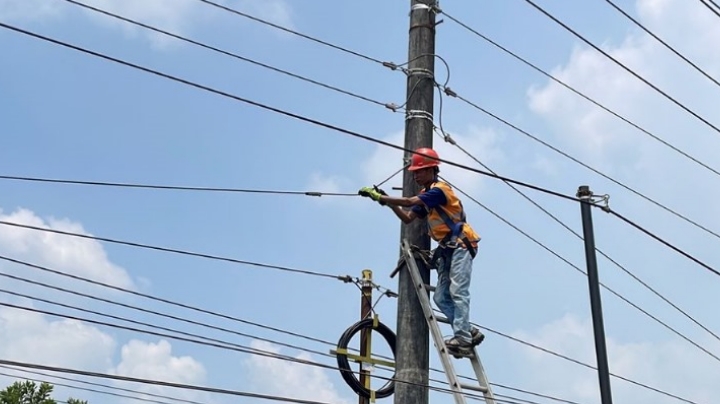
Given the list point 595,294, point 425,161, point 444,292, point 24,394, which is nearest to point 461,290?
point 444,292

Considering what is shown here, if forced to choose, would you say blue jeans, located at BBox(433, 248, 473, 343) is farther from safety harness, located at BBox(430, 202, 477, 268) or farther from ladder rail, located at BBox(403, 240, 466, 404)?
ladder rail, located at BBox(403, 240, 466, 404)

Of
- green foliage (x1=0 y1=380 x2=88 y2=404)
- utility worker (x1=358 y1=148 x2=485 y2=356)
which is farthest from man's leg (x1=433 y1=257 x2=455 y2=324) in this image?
green foliage (x1=0 y1=380 x2=88 y2=404)

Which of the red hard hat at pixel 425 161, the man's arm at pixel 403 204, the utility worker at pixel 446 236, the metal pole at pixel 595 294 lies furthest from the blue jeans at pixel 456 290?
the metal pole at pixel 595 294

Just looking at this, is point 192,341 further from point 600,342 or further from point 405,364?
point 600,342

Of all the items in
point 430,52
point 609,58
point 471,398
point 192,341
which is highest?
point 609,58

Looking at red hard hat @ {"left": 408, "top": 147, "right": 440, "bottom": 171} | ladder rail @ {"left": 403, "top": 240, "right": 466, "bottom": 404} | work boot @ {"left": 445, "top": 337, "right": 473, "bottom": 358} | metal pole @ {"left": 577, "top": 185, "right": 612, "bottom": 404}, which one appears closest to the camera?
ladder rail @ {"left": 403, "top": 240, "right": 466, "bottom": 404}

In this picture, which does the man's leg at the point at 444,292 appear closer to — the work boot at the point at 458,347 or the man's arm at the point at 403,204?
the work boot at the point at 458,347

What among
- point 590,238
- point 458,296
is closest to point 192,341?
point 458,296

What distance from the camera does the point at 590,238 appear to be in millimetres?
8836

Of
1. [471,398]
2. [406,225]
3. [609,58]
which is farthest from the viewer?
[609,58]

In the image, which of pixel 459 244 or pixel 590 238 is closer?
pixel 459 244

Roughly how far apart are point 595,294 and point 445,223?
1.95 meters

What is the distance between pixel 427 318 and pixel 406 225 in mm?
831

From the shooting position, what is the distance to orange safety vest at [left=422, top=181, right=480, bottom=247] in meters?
7.46
